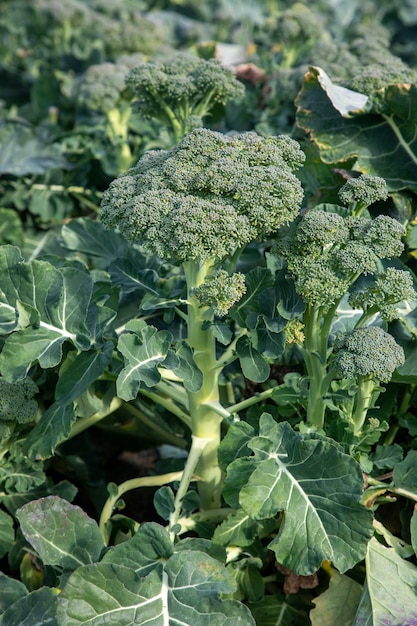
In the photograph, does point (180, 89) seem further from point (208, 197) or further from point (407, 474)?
point (407, 474)

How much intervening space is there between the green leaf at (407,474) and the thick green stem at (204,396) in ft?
1.48

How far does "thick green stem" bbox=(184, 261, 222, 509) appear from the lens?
1640 millimetres

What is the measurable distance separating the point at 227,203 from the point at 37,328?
528 mm

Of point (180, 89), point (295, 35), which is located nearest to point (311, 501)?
point (180, 89)

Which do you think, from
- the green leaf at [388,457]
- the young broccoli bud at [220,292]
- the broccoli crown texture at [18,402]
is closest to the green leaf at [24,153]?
the broccoli crown texture at [18,402]

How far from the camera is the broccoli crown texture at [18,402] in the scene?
175cm

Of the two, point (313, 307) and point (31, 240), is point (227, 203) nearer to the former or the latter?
point (313, 307)

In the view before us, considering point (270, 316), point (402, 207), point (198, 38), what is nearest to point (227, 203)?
point (270, 316)

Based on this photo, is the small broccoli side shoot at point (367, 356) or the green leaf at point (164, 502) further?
the green leaf at point (164, 502)

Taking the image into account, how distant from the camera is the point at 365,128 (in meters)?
2.14

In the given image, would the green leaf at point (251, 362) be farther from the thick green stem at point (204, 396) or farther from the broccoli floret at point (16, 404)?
the broccoli floret at point (16, 404)

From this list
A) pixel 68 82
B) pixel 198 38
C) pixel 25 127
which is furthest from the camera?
pixel 198 38

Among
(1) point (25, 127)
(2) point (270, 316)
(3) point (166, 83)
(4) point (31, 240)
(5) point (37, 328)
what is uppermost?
(3) point (166, 83)

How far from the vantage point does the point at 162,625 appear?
1.45m
